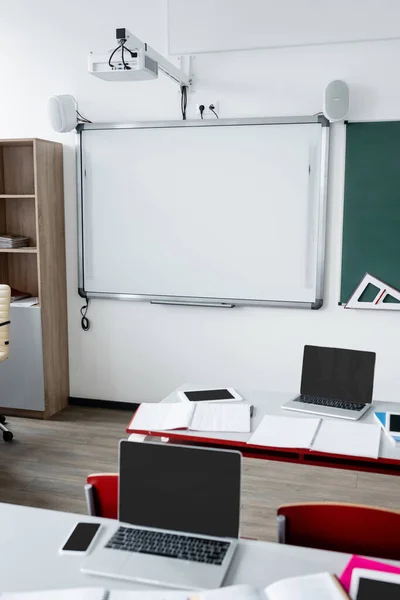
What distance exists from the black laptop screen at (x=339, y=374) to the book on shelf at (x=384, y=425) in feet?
0.41

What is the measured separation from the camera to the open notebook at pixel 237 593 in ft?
4.71

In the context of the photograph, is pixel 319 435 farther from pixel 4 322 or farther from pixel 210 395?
pixel 4 322

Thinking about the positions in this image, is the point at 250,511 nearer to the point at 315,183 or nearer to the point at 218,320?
the point at 218,320

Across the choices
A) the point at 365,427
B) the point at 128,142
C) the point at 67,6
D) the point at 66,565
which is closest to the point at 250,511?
the point at 365,427

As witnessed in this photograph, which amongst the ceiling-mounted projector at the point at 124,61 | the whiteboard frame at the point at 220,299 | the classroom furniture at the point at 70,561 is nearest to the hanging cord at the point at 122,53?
the ceiling-mounted projector at the point at 124,61

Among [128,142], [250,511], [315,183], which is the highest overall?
[128,142]

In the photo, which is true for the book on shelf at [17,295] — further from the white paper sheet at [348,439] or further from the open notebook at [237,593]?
the open notebook at [237,593]

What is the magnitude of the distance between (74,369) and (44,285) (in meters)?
0.83

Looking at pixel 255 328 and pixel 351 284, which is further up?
pixel 351 284

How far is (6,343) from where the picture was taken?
4.45 metres

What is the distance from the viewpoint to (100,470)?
393cm

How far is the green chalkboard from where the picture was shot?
4.21 meters

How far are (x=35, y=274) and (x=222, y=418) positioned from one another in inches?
114

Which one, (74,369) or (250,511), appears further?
(74,369)
